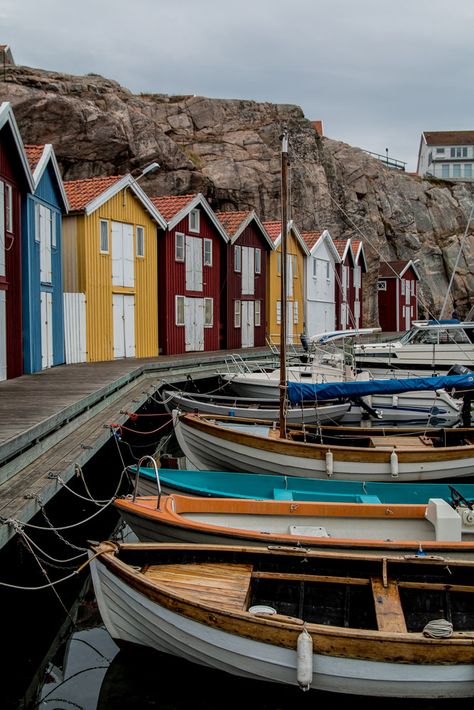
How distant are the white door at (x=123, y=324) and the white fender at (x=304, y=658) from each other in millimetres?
24126

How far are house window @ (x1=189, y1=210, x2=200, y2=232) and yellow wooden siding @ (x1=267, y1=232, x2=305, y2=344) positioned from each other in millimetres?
8891

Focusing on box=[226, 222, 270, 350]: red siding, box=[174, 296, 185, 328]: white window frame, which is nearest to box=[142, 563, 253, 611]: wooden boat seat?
box=[174, 296, 185, 328]: white window frame

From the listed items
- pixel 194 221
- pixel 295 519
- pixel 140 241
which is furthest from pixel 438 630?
pixel 194 221

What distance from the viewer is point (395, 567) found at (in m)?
8.72

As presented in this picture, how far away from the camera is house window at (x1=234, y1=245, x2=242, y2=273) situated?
4028cm

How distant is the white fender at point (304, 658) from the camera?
7.20 metres

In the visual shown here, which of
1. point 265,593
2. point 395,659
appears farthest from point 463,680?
point 265,593

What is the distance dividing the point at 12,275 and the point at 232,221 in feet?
69.5

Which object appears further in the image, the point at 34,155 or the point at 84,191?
the point at 84,191

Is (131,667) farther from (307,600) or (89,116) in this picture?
(89,116)

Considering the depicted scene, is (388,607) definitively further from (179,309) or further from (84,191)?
(179,309)

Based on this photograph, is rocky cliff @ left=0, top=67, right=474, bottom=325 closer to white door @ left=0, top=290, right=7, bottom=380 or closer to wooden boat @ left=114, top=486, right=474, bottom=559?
white door @ left=0, top=290, right=7, bottom=380

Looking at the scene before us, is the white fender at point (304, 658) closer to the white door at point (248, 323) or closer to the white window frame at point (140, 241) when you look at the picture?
the white window frame at point (140, 241)

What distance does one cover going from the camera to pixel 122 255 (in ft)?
102
